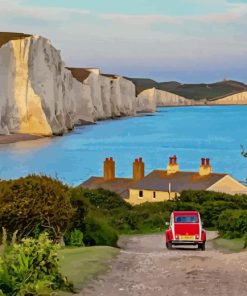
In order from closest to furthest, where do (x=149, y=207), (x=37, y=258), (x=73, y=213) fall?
Result: (x=37, y=258), (x=73, y=213), (x=149, y=207)

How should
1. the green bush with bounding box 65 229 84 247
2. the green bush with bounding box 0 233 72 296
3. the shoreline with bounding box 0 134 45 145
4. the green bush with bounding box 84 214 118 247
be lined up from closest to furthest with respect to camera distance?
1. the green bush with bounding box 0 233 72 296
2. the green bush with bounding box 65 229 84 247
3. the green bush with bounding box 84 214 118 247
4. the shoreline with bounding box 0 134 45 145

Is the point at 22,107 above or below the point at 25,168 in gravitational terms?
above

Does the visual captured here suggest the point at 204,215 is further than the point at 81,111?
No

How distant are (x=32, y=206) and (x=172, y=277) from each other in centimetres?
502

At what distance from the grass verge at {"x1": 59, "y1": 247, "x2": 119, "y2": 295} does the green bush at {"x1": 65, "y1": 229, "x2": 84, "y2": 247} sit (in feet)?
8.83

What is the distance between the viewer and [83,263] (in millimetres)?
12539

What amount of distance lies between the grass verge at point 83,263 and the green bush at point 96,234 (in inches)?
155

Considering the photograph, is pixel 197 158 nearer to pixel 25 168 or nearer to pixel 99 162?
pixel 99 162

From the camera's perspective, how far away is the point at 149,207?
35062mm

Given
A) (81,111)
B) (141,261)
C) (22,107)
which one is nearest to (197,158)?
(22,107)

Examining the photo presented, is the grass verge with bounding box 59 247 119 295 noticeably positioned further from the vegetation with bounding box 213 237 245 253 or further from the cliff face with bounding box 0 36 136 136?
the cliff face with bounding box 0 36 136 136

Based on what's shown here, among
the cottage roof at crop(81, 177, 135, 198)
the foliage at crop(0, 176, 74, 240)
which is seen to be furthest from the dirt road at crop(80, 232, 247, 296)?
the cottage roof at crop(81, 177, 135, 198)

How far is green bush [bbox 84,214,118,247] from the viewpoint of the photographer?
19094 mm

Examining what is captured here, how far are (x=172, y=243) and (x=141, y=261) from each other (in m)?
6.18
